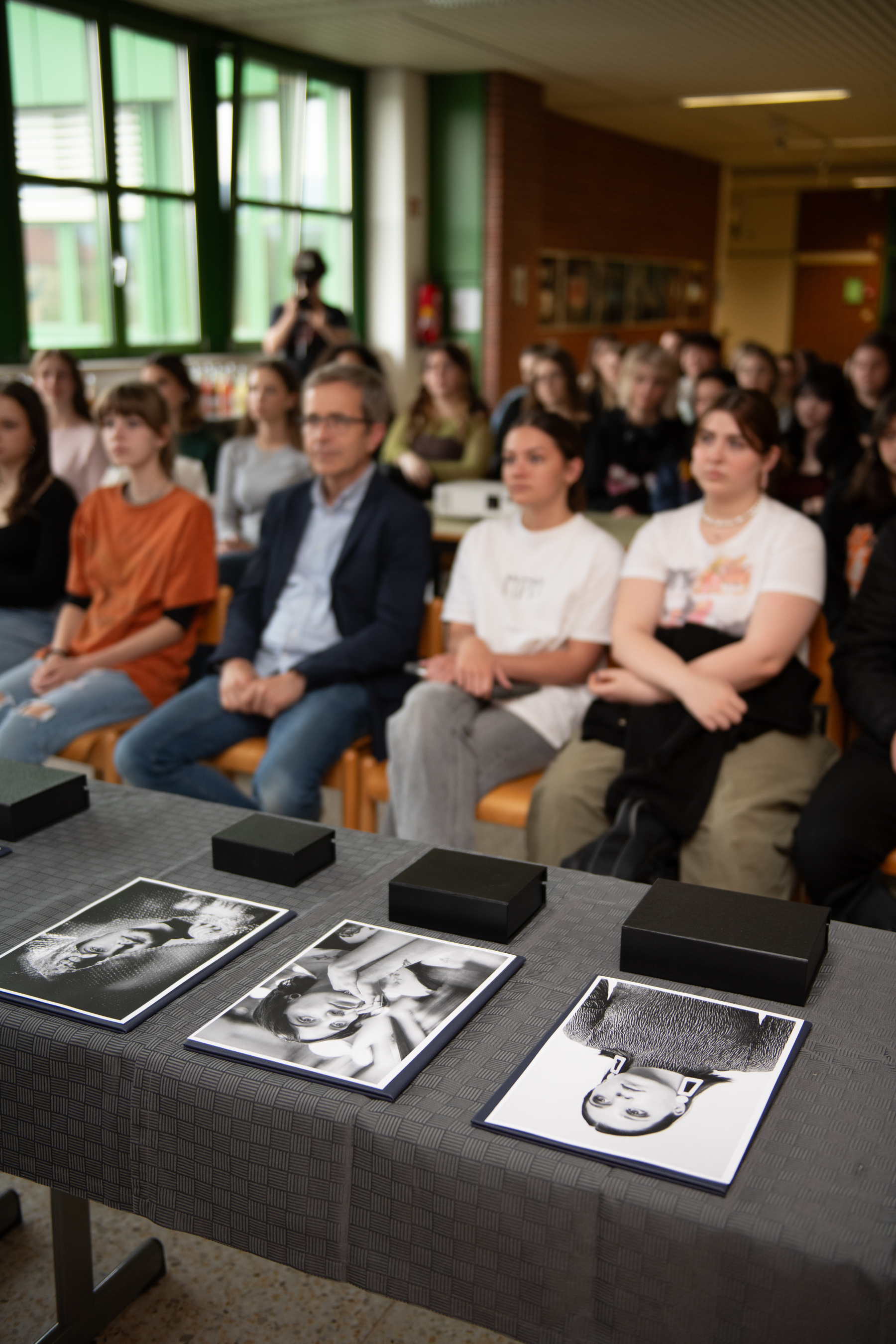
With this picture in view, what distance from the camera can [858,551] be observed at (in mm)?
3289

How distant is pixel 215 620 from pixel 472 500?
1392 millimetres


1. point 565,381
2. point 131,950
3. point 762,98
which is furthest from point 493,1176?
point 762,98

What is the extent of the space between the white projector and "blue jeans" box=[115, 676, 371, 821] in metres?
1.52

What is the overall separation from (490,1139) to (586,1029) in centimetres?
19

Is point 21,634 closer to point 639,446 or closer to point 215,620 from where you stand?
point 215,620

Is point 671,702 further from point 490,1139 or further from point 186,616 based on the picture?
point 490,1139

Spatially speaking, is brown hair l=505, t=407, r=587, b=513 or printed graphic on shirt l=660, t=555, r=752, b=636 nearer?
printed graphic on shirt l=660, t=555, r=752, b=636

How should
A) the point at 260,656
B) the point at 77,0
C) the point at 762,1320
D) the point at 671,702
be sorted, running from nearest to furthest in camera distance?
the point at 762,1320 < the point at 671,702 < the point at 260,656 < the point at 77,0

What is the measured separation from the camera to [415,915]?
1.39 metres

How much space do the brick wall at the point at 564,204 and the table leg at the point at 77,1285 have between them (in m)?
8.93

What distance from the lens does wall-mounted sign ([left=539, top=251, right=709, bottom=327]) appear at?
439 inches

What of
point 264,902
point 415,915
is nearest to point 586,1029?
point 415,915

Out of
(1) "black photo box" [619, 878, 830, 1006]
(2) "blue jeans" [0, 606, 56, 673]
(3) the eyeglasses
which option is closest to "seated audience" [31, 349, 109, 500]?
(2) "blue jeans" [0, 606, 56, 673]

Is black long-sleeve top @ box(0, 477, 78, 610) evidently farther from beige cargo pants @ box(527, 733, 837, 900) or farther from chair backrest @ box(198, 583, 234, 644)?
beige cargo pants @ box(527, 733, 837, 900)
